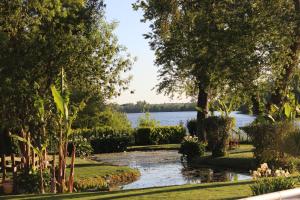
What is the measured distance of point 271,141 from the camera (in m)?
20.3

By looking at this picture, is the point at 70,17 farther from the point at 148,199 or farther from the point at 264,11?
the point at 148,199

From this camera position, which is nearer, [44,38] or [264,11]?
[44,38]

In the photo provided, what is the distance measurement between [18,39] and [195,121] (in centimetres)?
2370

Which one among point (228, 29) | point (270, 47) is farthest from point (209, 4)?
point (270, 47)

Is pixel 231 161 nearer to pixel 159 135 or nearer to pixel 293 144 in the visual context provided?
pixel 293 144

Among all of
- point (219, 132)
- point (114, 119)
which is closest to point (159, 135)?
point (114, 119)

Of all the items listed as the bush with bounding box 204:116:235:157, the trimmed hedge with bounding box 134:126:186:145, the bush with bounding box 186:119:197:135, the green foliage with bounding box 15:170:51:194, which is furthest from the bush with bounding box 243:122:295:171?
the trimmed hedge with bounding box 134:126:186:145

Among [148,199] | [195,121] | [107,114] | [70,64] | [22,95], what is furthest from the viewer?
[107,114]

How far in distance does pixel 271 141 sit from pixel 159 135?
71.2 ft

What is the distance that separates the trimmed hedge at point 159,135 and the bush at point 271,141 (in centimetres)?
1993

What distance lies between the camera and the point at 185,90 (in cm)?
4119

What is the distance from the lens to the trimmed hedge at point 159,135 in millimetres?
41219

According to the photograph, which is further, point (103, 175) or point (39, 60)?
point (103, 175)

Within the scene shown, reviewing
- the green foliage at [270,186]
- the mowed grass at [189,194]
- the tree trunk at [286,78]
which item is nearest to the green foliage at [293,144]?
the mowed grass at [189,194]
